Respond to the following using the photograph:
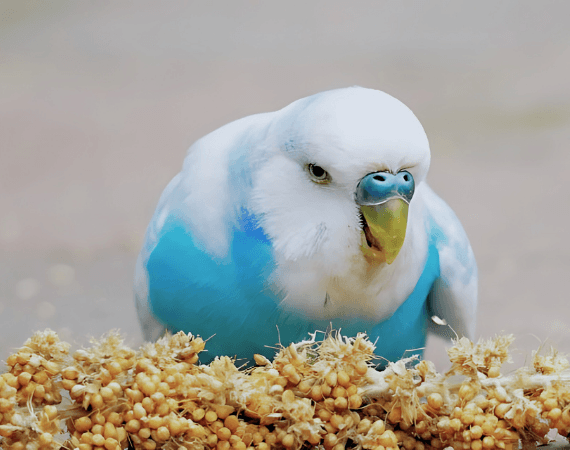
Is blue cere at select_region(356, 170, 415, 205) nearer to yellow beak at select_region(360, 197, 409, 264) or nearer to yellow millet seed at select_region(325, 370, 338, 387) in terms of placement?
yellow beak at select_region(360, 197, 409, 264)

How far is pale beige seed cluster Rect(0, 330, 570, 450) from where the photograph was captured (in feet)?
1.74

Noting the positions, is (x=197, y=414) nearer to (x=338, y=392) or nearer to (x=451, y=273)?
(x=338, y=392)

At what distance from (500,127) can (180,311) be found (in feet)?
4.00

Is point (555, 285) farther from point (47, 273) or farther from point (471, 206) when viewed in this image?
point (47, 273)

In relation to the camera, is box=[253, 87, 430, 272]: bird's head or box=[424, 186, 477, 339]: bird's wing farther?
box=[424, 186, 477, 339]: bird's wing

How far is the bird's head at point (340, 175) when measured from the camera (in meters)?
0.65

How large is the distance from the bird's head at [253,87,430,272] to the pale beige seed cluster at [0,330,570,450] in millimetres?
149

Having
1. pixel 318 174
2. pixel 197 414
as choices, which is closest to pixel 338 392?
pixel 197 414

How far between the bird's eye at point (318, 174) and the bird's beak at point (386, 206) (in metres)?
0.04

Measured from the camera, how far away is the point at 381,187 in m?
0.64

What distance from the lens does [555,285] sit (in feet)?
4.77

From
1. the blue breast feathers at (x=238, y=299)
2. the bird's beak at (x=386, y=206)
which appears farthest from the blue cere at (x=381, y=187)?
the blue breast feathers at (x=238, y=299)

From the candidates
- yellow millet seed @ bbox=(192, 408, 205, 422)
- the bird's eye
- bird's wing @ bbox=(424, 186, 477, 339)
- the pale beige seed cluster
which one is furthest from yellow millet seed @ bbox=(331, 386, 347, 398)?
bird's wing @ bbox=(424, 186, 477, 339)

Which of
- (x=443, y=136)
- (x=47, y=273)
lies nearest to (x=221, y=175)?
(x=47, y=273)
